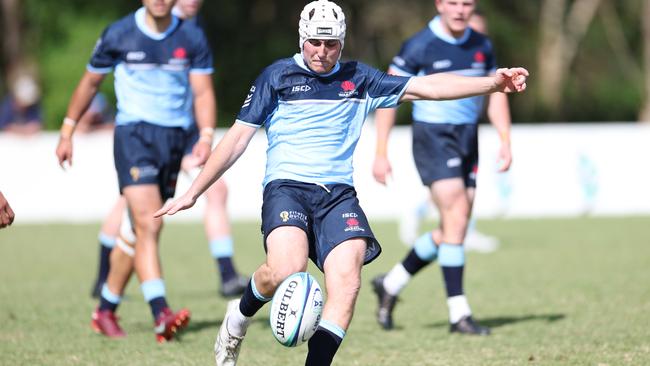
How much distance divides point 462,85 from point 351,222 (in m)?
0.97

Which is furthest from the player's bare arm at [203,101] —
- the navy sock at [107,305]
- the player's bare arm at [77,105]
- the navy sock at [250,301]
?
the navy sock at [250,301]

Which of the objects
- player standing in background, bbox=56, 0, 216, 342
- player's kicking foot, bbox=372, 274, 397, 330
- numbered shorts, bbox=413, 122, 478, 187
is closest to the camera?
player standing in background, bbox=56, 0, 216, 342

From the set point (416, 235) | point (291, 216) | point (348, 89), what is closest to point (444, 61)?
point (348, 89)

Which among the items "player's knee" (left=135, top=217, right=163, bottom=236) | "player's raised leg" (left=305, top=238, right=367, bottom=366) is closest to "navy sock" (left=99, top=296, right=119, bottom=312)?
"player's knee" (left=135, top=217, right=163, bottom=236)

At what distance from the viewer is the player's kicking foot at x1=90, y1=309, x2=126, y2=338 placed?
27.4 feet

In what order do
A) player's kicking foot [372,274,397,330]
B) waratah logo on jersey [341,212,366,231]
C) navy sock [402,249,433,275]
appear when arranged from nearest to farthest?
waratah logo on jersey [341,212,366,231]
player's kicking foot [372,274,397,330]
navy sock [402,249,433,275]

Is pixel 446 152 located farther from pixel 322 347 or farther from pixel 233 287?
pixel 322 347

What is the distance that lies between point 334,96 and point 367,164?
40.0 ft

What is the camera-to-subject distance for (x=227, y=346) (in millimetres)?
6672

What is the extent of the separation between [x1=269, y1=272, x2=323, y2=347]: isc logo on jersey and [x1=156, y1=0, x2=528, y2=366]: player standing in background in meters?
0.28

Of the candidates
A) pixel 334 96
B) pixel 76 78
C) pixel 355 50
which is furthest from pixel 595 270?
pixel 355 50

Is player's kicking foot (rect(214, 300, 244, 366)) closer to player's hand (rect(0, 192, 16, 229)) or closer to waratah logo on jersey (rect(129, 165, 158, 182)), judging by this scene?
player's hand (rect(0, 192, 16, 229))

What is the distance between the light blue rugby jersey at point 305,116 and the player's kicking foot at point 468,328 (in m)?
2.18

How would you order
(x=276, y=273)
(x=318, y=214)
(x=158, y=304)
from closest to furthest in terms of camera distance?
1. (x=276, y=273)
2. (x=318, y=214)
3. (x=158, y=304)
